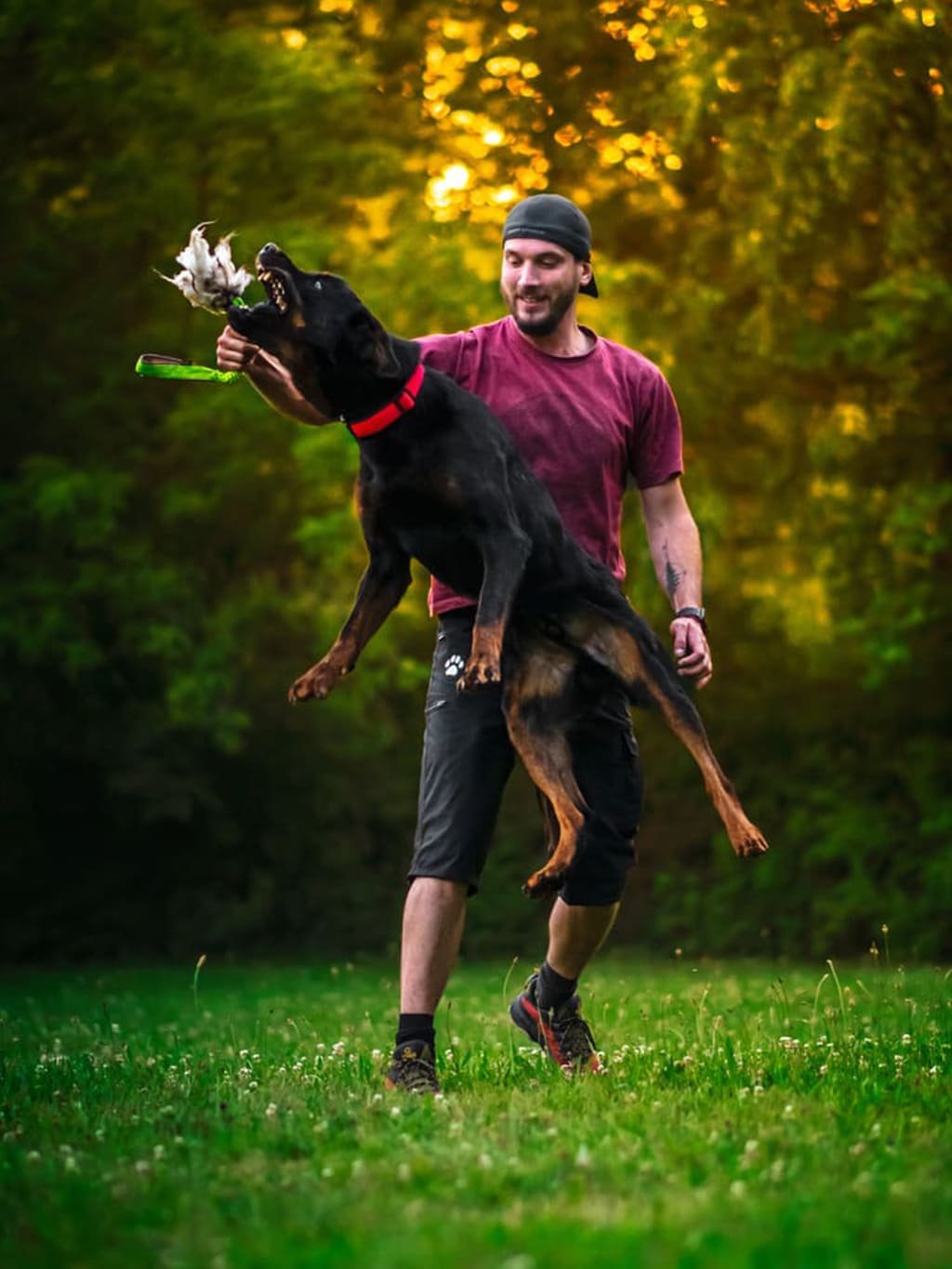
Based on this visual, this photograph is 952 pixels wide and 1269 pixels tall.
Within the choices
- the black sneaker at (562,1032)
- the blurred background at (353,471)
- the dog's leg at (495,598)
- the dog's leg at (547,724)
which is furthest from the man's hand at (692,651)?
the blurred background at (353,471)

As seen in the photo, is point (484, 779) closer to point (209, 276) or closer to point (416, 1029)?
point (416, 1029)

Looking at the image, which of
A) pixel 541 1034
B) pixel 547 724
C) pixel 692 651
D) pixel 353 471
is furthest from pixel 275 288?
pixel 353 471

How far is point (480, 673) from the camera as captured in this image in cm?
451

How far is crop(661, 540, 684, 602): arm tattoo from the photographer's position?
5.67 m

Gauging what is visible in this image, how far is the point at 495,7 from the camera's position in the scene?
17891mm

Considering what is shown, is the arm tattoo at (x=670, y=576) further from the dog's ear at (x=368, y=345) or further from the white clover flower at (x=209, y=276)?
the white clover flower at (x=209, y=276)

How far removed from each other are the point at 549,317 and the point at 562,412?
288mm

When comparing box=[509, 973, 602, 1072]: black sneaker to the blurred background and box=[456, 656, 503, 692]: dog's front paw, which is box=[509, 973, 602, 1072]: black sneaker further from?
the blurred background

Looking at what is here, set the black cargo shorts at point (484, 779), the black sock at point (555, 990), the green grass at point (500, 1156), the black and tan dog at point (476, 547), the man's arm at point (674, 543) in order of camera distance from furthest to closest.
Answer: the man's arm at point (674, 543) < the black sock at point (555, 990) < the black cargo shorts at point (484, 779) < the black and tan dog at point (476, 547) < the green grass at point (500, 1156)

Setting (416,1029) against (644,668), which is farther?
(644,668)

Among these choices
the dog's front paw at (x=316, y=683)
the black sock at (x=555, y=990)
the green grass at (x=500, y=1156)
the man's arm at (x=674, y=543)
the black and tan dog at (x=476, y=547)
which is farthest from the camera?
the man's arm at (x=674, y=543)

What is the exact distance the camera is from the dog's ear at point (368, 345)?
183 inches

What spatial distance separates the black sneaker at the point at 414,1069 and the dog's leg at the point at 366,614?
3.33ft

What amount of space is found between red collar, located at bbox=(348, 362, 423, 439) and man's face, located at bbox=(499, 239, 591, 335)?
2.38 feet
